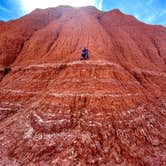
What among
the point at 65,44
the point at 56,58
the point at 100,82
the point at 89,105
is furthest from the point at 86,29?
the point at 89,105

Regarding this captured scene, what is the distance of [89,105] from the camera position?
1207 centimetres

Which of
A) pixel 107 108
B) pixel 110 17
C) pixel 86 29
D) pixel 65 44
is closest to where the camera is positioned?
pixel 107 108

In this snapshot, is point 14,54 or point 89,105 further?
point 14,54

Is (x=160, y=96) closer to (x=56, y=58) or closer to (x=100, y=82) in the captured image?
(x=100, y=82)

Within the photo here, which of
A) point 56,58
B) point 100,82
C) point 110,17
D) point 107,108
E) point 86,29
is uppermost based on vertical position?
point 110,17

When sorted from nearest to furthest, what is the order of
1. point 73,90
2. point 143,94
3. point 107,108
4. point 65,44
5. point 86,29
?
point 107,108, point 73,90, point 143,94, point 65,44, point 86,29

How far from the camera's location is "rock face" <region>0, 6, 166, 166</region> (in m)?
9.62

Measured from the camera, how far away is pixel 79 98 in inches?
496

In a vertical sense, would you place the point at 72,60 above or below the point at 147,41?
below

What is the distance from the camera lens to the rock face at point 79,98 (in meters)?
9.62

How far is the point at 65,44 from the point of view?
2083cm

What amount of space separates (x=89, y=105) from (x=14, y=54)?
14.1m

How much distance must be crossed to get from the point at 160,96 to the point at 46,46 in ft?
49.3

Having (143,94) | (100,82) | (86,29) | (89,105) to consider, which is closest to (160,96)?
(143,94)
